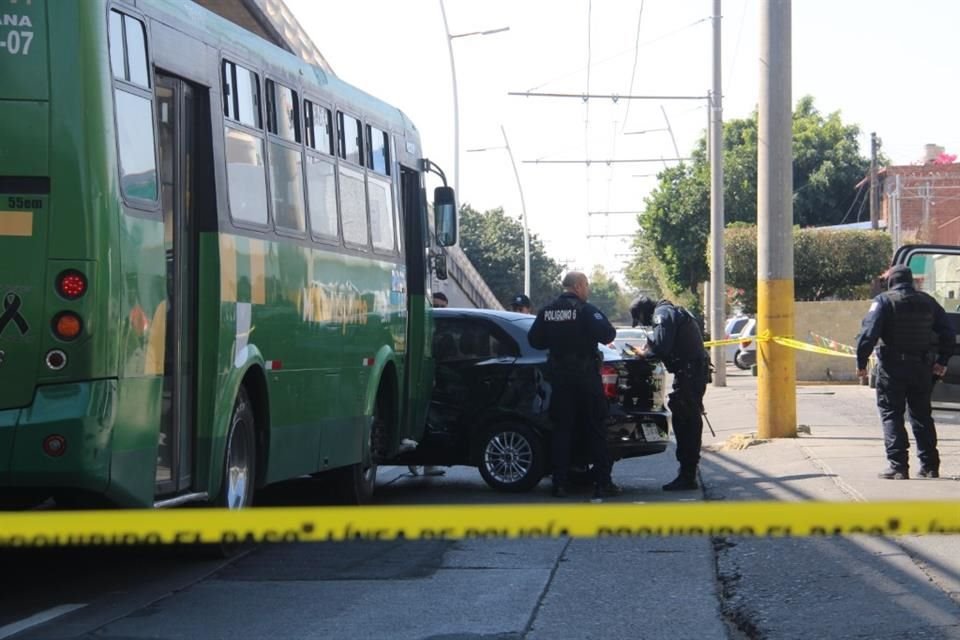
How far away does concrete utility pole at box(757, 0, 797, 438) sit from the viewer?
15836 millimetres

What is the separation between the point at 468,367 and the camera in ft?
42.5

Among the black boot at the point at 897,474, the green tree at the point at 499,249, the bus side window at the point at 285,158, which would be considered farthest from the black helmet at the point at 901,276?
the green tree at the point at 499,249

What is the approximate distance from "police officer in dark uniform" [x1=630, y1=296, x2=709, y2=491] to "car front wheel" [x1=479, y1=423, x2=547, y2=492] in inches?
42.7

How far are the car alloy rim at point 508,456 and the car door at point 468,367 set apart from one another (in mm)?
272

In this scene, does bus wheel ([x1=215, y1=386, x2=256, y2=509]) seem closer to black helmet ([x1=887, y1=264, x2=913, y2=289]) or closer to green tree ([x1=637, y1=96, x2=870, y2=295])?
black helmet ([x1=887, y1=264, x2=913, y2=289])

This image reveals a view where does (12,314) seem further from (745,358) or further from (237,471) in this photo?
(745,358)

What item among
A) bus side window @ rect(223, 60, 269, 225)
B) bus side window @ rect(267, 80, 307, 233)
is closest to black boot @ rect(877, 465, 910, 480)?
bus side window @ rect(267, 80, 307, 233)

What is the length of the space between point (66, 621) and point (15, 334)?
136 centimetres

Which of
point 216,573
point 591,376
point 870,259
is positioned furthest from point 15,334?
point 870,259

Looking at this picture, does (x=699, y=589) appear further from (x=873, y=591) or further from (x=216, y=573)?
(x=216, y=573)

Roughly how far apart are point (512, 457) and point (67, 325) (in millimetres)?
6198

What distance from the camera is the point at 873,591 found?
7508 millimetres

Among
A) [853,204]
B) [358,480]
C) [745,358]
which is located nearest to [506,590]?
[358,480]

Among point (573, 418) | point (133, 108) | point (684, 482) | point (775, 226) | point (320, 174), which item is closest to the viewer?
point (133, 108)
